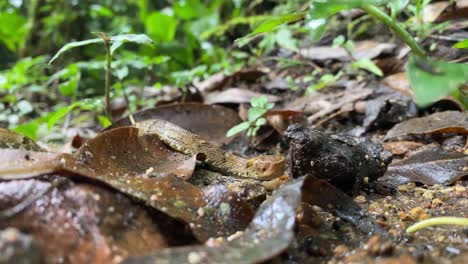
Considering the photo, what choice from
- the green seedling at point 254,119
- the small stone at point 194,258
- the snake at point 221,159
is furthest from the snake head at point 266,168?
the small stone at point 194,258

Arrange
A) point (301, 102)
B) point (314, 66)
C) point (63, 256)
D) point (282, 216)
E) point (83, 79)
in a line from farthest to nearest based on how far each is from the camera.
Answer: point (83, 79) → point (314, 66) → point (301, 102) → point (282, 216) → point (63, 256)

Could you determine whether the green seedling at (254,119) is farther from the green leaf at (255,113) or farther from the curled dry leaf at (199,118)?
the curled dry leaf at (199,118)

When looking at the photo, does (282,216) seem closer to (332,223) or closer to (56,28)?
(332,223)

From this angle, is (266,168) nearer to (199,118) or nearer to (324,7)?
(324,7)

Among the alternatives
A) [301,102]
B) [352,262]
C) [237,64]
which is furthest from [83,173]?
[237,64]

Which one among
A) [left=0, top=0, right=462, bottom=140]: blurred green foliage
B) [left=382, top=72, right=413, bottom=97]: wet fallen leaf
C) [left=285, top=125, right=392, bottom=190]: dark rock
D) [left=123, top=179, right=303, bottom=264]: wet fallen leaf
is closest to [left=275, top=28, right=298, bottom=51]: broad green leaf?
[left=0, top=0, right=462, bottom=140]: blurred green foliage

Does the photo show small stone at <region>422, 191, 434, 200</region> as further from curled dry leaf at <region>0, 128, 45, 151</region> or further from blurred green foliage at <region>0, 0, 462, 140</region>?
blurred green foliage at <region>0, 0, 462, 140</region>

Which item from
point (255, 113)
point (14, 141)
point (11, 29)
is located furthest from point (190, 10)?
point (14, 141)
